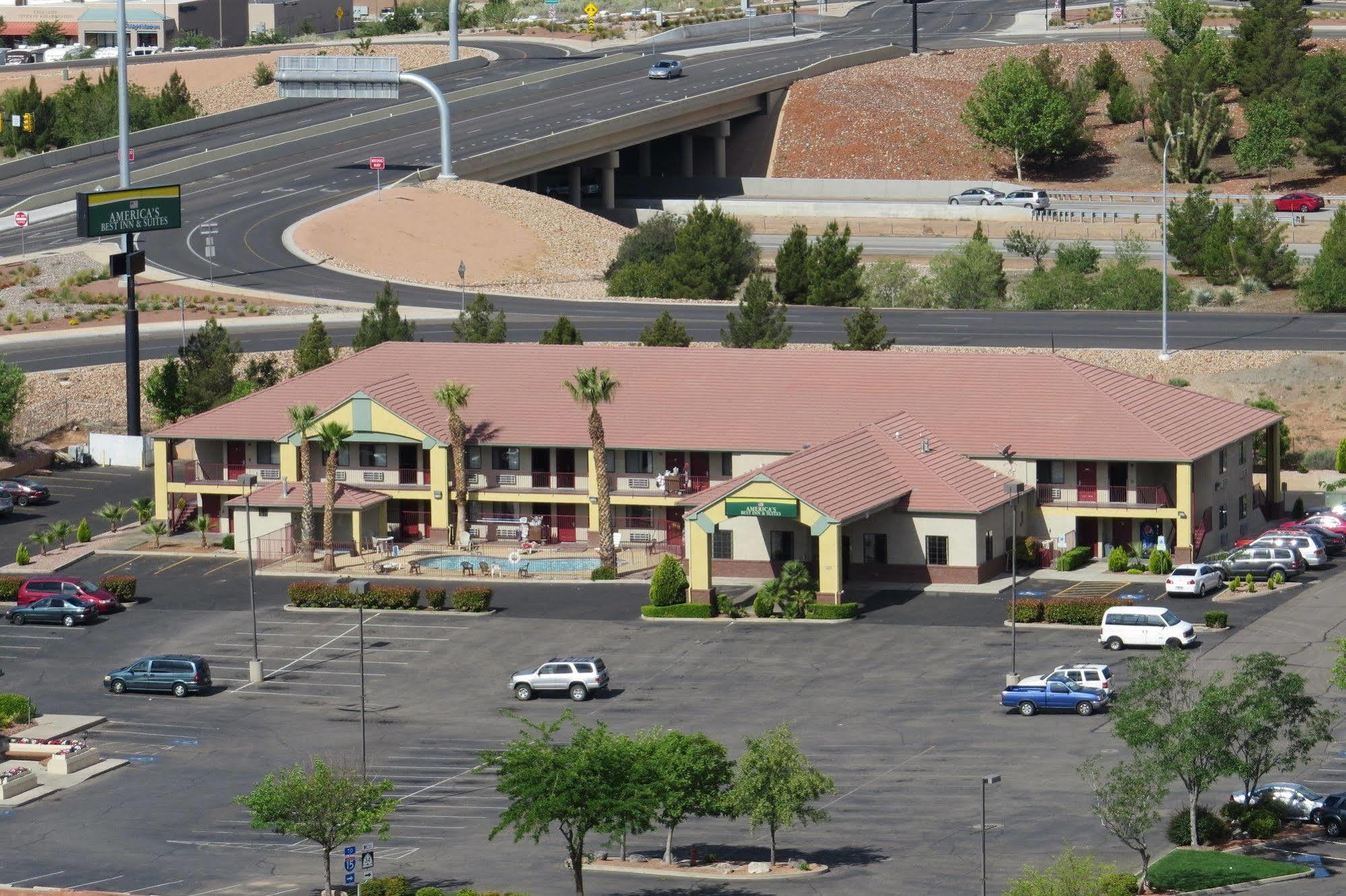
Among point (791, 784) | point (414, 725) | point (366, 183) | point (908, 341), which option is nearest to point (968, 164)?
point (366, 183)

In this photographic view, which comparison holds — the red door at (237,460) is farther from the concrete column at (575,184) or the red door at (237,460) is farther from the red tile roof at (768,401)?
the concrete column at (575,184)

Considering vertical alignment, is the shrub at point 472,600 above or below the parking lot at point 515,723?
above

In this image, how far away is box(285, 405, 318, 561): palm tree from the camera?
10069 cm

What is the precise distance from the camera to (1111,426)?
323 ft

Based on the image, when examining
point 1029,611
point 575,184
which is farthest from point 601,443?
point 575,184

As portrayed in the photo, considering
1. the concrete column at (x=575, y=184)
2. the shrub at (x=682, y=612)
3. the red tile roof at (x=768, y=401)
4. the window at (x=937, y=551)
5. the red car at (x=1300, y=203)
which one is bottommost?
the shrub at (x=682, y=612)

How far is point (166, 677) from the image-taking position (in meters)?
83.8

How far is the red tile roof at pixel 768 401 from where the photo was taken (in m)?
99.3

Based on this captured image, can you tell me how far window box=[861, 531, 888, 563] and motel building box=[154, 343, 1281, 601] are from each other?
0.08 meters

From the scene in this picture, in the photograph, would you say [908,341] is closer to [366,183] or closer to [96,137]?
[366,183]

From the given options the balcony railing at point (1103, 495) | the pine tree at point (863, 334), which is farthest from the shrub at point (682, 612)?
the pine tree at point (863, 334)

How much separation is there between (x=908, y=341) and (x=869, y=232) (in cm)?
4947

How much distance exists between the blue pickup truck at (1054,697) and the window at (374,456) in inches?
1448

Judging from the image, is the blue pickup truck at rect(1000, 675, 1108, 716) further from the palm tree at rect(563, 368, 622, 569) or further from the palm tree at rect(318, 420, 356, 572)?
the palm tree at rect(318, 420, 356, 572)
